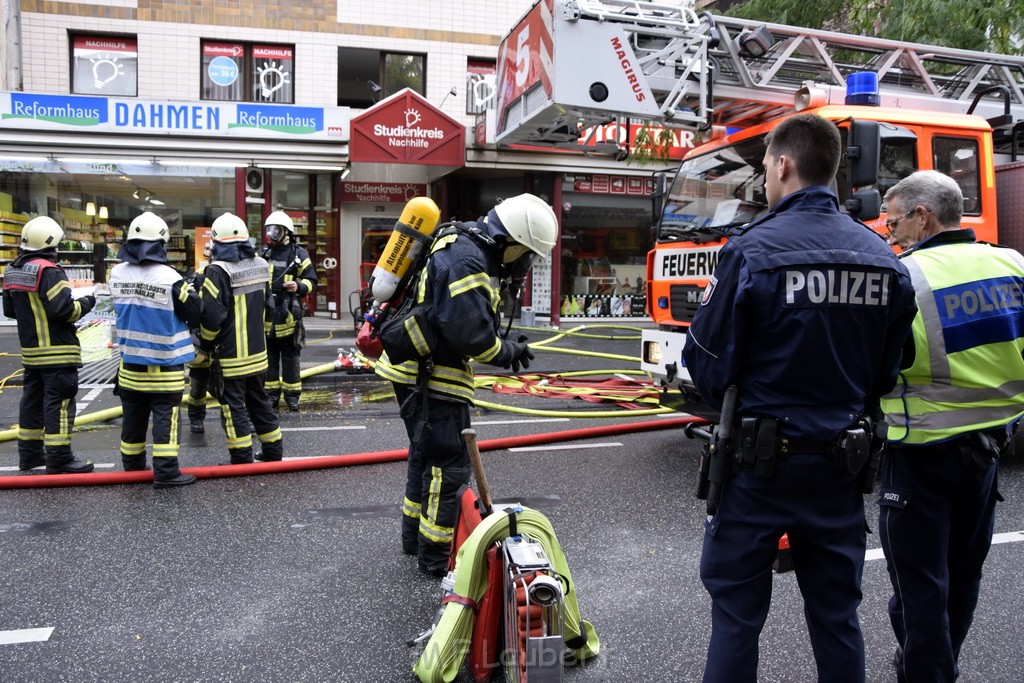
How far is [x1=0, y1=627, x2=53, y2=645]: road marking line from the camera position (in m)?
3.45

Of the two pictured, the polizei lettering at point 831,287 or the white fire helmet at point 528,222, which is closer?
the polizei lettering at point 831,287

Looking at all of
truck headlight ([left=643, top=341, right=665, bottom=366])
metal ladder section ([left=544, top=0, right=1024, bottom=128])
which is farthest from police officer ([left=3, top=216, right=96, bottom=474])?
truck headlight ([left=643, top=341, right=665, bottom=366])

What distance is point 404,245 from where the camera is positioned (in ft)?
13.6

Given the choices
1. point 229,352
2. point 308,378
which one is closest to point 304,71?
point 308,378

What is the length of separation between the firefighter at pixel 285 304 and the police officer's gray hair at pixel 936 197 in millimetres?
6150

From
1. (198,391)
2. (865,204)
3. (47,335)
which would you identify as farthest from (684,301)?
(47,335)

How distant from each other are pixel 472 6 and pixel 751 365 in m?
16.5

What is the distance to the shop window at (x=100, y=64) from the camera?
1589 cm

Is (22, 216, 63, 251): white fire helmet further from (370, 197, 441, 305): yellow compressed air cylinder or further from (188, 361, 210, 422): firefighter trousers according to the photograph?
(370, 197, 441, 305): yellow compressed air cylinder

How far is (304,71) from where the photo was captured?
655 inches

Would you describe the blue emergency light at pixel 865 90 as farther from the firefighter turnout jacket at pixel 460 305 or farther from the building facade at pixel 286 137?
the building facade at pixel 286 137

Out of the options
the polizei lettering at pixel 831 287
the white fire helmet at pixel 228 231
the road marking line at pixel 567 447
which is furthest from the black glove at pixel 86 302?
the polizei lettering at pixel 831 287

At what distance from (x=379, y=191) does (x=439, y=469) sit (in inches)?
582

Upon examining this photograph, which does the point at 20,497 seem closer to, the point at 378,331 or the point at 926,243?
the point at 378,331
